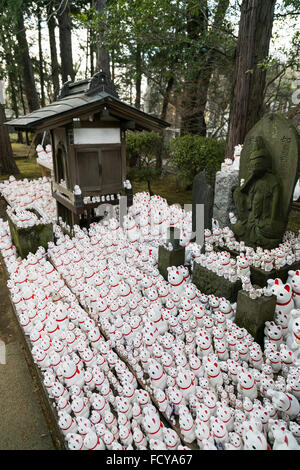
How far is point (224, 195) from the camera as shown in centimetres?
639

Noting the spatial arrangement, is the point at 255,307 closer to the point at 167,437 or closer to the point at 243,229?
the point at 167,437

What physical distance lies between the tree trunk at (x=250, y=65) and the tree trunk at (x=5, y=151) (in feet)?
35.3

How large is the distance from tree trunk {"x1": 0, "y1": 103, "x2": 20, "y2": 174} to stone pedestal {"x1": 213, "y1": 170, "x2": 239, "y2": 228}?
11.6m

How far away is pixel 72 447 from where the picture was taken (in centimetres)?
267

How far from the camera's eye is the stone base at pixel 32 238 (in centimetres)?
626

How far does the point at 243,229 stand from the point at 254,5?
5443 millimetres

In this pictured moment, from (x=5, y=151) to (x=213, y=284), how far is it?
43.3 feet

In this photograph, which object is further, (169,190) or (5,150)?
(5,150)

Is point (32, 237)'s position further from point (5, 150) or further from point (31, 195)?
point (5, 150)

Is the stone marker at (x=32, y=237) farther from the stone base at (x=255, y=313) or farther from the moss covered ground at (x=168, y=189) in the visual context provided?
the moss covered ground at (x=168, y=189)

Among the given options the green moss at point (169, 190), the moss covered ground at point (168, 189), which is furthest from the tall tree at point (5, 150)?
the green moss at point (169, 190)

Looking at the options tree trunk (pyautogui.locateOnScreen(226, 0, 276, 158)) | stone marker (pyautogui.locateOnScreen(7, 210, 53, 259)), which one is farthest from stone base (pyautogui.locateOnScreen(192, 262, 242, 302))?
tree trunk (pyautogui.locateOnScreen(226, 0, 276, 158))

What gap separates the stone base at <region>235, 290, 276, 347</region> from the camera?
12.3 ft

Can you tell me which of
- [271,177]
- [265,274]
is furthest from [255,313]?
[271,177]
